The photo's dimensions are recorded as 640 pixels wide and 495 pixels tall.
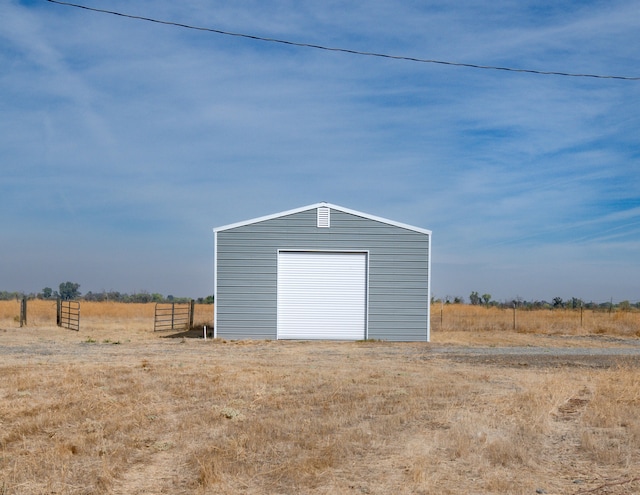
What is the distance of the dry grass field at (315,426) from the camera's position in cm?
627

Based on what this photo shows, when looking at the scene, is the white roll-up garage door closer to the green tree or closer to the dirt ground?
the dirt ground

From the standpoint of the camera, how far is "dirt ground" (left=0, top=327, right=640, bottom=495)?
20.2ft

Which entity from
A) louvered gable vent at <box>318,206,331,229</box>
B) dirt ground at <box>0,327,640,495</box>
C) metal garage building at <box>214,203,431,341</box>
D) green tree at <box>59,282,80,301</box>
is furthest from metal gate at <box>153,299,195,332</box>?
green tree at <box>59,282,80,301</box>

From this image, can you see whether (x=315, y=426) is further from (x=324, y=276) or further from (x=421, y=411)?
(x=324, y=276)

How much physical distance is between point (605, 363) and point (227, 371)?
8.87 metres

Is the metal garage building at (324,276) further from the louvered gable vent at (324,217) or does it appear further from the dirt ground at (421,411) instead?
the dirt ground at (421,411)

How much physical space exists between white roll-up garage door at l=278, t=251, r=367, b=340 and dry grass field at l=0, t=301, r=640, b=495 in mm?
6234

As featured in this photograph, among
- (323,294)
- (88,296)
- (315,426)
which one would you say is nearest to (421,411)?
(315,426)

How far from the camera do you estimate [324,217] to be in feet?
74.2

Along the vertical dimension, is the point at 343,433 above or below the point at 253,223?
below

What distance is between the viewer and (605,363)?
16.2 metres

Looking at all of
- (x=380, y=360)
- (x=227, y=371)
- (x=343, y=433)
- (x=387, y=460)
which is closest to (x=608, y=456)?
(x=387, y=460)

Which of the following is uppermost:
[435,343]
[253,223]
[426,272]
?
[253,223]

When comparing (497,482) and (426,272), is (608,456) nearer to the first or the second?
(497,482)
